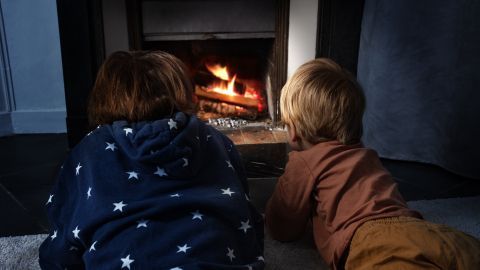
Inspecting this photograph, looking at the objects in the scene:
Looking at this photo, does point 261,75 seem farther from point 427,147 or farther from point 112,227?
point 112,227

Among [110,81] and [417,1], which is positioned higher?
[417,1]

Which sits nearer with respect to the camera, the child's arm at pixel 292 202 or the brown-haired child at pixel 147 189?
the brown-haired child at pixel 147 189

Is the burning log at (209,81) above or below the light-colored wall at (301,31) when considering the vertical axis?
below

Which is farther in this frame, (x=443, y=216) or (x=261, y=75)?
(x=261, y=75)

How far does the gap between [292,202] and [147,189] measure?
44 cm

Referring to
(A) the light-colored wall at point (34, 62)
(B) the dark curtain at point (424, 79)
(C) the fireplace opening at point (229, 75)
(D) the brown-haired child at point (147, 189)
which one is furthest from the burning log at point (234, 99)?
(D) the brown-haired child at point (147, 189)

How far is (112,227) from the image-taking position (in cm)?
78

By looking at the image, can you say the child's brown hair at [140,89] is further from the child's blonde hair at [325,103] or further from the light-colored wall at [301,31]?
the light-colored wall at [301,31]

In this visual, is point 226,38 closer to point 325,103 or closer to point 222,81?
point 222,81

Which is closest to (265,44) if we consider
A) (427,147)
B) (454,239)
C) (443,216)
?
(427,147)

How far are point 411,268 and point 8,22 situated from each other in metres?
2.17

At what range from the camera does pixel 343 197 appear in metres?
1.01

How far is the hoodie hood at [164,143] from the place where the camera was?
2.56ft

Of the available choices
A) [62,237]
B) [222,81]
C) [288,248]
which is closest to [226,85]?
[222,81]
